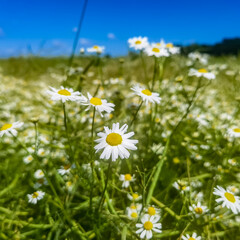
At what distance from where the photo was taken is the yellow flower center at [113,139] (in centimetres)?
85

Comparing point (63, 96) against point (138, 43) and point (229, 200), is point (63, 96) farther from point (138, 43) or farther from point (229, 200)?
point (138, 43)

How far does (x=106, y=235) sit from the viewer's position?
1.15 m

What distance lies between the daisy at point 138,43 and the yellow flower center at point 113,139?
1.01 metres

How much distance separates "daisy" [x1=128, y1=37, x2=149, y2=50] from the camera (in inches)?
66.4

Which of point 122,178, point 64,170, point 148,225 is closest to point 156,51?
point 122,178

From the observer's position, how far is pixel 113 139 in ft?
2.83

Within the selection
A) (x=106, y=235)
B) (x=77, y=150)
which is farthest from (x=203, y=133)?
(x=106, y=235)

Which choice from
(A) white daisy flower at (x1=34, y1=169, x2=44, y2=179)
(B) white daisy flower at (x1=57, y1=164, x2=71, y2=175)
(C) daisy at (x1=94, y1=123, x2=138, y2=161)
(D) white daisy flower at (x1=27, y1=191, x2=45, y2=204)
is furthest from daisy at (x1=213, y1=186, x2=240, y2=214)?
(A) white daisy flower at (x1=34, y1=169, x2=44, y2=179)

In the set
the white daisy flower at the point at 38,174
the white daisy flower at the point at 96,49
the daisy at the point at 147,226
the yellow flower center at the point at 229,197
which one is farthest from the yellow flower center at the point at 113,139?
the white daisy flower at the point at 96,49

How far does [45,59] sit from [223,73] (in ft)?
18.7

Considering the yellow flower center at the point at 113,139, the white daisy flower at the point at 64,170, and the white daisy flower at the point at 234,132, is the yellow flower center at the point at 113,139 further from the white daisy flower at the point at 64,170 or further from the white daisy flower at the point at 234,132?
the white daisy flower at the point at 234,132

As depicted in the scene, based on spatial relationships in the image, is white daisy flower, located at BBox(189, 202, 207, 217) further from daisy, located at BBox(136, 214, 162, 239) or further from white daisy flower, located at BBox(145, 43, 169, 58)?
white daisy flower, located at BBox(145, 43, 169, 58)

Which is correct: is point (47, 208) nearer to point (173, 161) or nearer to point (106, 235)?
point (106, 235)

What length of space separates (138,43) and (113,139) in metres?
1.13
